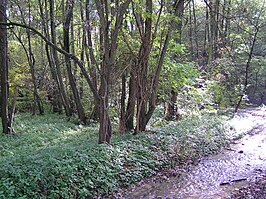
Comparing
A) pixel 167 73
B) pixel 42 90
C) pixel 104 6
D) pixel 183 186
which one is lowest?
pixel 183 186

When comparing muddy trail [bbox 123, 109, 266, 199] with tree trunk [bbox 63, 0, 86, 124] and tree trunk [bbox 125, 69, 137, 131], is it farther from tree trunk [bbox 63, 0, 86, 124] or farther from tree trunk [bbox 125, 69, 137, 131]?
tree trunk [bbox 63, 0, 86, 124]

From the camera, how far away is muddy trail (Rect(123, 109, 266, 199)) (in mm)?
5324

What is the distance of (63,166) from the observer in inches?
198

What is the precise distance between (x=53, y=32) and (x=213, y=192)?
953 centimetres

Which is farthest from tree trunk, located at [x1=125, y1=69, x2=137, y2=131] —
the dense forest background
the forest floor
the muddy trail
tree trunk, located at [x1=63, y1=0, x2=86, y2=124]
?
tree trunk, located at [x1=63, y1=0, x2=86, y2=124]

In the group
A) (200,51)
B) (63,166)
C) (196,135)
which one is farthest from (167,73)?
(200,51)

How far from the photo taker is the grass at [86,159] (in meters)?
4.46

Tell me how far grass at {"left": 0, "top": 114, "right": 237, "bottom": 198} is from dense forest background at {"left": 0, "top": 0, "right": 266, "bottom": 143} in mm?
814

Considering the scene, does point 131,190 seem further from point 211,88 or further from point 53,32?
point 211,88

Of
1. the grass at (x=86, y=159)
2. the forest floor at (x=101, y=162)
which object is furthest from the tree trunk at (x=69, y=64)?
the grass at (x=86, y=159)

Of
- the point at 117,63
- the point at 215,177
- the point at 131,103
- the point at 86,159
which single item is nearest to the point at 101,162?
the point at 86,159

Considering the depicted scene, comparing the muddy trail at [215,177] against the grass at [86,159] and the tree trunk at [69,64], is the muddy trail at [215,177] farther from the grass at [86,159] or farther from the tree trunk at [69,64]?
the tree trunk at [69,64]

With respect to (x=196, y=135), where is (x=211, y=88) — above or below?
above

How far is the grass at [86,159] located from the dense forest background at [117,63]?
2.67 feet
